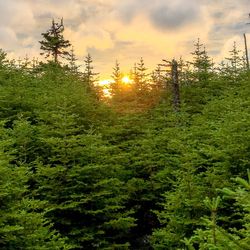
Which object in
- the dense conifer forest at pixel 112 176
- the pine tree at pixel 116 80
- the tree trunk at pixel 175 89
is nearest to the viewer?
the dense conifer forest at pixel 112 176

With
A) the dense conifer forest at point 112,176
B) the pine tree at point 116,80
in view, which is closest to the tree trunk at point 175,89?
the dense conifer forest at point 112,176

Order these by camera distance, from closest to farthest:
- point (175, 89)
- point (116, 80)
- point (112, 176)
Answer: point (112, 176), point (175, 89), point (116, 80)

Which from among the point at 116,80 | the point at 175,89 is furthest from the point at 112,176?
the point at 116,80

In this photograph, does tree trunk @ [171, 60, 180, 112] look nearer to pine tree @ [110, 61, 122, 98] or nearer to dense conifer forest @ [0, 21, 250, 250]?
dense conifer forest @ [0, 21, 250, 250]

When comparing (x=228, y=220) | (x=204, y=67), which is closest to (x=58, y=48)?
(x=204, y=67)

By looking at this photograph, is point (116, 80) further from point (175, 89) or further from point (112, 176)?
point (112, 176)

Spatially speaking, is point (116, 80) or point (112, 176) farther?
point (116, 80)

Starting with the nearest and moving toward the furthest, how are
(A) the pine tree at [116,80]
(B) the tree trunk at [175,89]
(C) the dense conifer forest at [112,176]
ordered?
(C) the dense conifer forest at [112,176]
(B) the tree trunk at [175,89]
(A) the pine tree at [116,80]

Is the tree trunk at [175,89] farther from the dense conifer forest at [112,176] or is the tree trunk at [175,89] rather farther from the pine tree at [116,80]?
the pine tree at [116,80]

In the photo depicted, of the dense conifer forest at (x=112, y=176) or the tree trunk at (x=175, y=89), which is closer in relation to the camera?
the dense conifer forest at (x=112, y=176)

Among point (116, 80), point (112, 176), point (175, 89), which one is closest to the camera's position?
point (112, 176)

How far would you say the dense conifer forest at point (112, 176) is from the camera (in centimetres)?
1053

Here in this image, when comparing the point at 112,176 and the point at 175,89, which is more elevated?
the point at 175,89

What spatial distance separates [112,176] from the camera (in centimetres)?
1778
